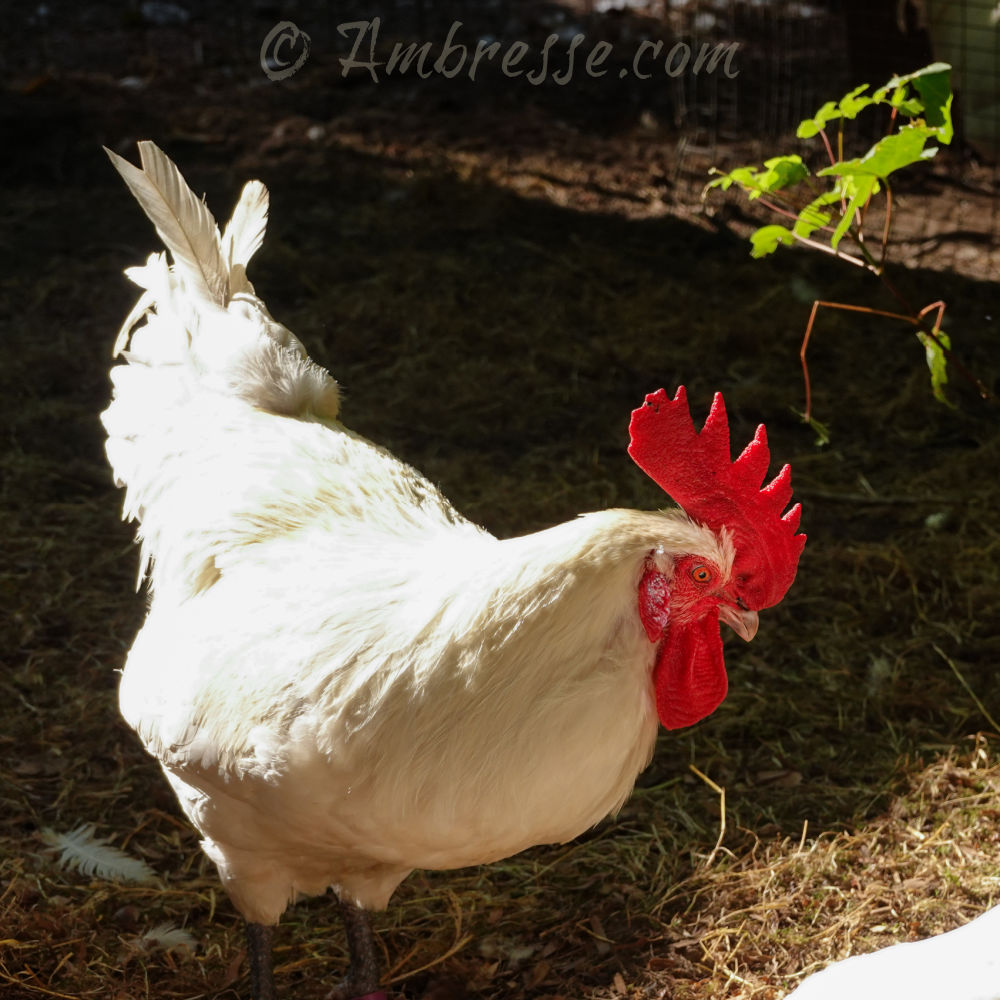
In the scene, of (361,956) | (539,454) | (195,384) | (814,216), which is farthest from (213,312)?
(539,454)

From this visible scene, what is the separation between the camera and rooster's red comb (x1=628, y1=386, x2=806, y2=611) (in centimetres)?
263

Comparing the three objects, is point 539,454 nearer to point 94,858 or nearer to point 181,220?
point 181,220

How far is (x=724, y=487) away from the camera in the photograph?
264 centimetres

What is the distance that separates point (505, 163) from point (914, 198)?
10.2 ft

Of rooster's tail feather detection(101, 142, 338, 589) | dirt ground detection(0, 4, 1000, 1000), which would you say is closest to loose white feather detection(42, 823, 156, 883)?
dirt ground detection(0, 4, 1000, 1000)

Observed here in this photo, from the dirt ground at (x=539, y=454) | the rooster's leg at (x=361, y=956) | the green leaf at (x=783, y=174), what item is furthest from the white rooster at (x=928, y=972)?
the green leaf at (x=783, y=174)

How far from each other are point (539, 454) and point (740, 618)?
3.51m

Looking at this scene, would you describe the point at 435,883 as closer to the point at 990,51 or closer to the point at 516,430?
the point at 516,430

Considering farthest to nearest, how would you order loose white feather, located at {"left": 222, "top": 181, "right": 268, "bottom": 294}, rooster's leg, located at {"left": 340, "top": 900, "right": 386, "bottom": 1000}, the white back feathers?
loose white feather, located at {"left": 222, "top": 181, "right": 268, "bottom": 294} → the white back feathers → rooster's leg, located at {"left": 340, "top": 900, "right": 386, "bottom": 1000}

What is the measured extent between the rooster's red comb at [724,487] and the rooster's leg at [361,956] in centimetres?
151

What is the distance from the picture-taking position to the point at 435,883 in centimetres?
392

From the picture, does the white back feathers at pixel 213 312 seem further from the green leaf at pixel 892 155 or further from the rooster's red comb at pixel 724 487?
the green leaf at pixel 892 155

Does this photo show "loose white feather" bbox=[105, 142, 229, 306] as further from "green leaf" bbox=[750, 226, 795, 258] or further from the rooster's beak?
the rooster's beak

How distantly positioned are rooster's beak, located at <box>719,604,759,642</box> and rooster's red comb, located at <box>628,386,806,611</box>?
1.1 inches
